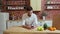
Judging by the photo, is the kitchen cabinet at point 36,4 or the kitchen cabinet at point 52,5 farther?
the kitchen cabinet at point 52,5

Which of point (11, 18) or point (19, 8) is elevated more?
point (19, 8)

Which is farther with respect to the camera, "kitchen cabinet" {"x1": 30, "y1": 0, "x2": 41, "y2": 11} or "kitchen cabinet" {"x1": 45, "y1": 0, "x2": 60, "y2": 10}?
"kitchen cabinet" {"x1": 45, "y1": 0, "x2": 60, "y2": 10}

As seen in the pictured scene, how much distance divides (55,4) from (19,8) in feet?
4.67

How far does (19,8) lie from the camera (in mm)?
5793

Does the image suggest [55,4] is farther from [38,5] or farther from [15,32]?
[15,32]

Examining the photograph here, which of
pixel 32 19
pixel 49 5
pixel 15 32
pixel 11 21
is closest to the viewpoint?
pixel 15 32

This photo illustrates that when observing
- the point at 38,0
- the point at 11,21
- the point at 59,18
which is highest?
the point at 38,0

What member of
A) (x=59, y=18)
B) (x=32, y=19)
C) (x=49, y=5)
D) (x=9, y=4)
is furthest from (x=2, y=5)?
(x=59, y=18)

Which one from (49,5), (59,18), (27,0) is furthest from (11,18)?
(59,18)

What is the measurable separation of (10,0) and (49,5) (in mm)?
1551

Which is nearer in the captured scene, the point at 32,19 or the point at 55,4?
the point at 32,19

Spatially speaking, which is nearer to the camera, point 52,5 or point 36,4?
point 36,4

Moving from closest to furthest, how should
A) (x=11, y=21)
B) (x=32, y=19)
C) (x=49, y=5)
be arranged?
(x=32, y=19) → (x=11, y=21) → (x=49, y=5)

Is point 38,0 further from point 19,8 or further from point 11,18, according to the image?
point 11,18
